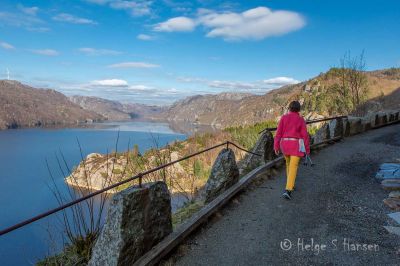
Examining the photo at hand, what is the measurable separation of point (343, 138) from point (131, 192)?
13.0 m

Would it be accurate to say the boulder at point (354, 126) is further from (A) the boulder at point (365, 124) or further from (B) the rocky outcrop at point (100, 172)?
(B) the rocky outcrop at point (100, 172)

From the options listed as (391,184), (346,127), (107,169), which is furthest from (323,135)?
(107,169)

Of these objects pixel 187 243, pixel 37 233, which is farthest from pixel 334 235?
pixel 37 233

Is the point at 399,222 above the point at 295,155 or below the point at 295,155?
below

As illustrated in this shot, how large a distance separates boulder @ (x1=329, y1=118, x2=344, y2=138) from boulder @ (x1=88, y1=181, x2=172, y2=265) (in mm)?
11414

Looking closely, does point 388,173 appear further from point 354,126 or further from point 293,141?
point 354,126

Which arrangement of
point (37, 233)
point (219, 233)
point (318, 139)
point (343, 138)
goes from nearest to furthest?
point (219, 233) → point (318, 139) → point (343, 138) → point (37, 233)

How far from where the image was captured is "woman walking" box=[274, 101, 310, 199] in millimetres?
6453

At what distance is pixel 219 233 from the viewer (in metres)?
5.00

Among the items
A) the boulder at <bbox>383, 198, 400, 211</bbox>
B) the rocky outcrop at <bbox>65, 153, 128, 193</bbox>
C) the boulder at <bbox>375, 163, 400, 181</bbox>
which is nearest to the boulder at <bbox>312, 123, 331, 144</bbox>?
the boulder at <bbox>375, 163, 400, 181</bbox>

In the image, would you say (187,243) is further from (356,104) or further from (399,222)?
(356,104)

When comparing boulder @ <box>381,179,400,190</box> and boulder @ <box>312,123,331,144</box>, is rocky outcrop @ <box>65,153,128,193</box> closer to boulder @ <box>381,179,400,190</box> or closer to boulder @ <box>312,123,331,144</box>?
boulder @ <box>381,179,400,190</box>

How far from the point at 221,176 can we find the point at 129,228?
3.06m

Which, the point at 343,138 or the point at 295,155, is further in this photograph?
the point at 343,138
